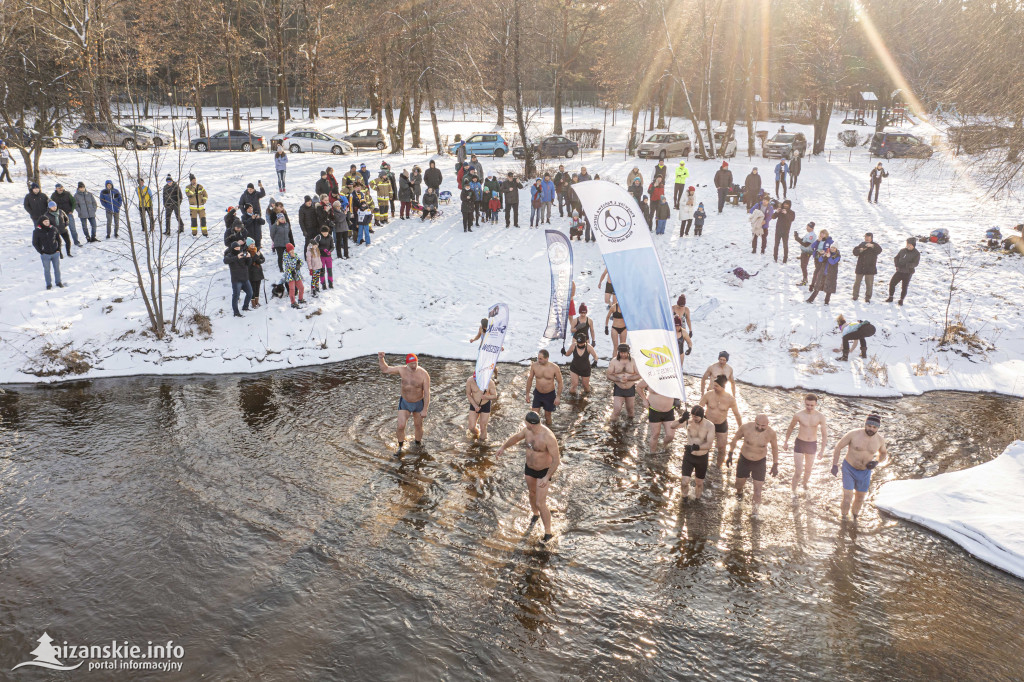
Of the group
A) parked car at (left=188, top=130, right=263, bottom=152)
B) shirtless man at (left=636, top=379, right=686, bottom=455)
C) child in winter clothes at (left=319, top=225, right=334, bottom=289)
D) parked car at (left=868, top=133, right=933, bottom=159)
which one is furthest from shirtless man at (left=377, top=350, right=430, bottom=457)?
parked car at (left=868, top=133, right=933, bottom=159)

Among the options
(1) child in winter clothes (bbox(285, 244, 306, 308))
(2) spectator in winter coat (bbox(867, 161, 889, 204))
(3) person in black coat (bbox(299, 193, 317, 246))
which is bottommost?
(1) child in winter clothes (bbox(285, 244, 306, 308))

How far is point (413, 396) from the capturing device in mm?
10188

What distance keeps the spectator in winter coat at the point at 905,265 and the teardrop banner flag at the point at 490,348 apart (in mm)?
11201

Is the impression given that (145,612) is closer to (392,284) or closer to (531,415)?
(531,415)

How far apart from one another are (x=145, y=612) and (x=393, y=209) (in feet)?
55.8

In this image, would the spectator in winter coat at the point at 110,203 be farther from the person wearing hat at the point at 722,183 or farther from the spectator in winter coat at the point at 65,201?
the person wearing hat at the point at 722,183

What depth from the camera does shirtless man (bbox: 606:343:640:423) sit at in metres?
11.1

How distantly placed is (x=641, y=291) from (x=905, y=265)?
10748 mm

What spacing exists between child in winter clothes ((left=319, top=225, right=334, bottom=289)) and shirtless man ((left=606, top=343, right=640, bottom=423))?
29.9 ft

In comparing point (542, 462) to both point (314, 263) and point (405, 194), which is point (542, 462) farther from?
point (405, 194)

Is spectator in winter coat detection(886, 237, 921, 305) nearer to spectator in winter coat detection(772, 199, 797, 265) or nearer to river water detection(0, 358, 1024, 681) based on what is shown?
spectator in winter coat detection(772, 199, 797, 265)

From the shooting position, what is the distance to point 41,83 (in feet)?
80.0

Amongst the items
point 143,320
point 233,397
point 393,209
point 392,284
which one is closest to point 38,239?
point 143,320

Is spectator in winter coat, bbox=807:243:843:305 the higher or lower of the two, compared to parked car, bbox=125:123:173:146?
lower
